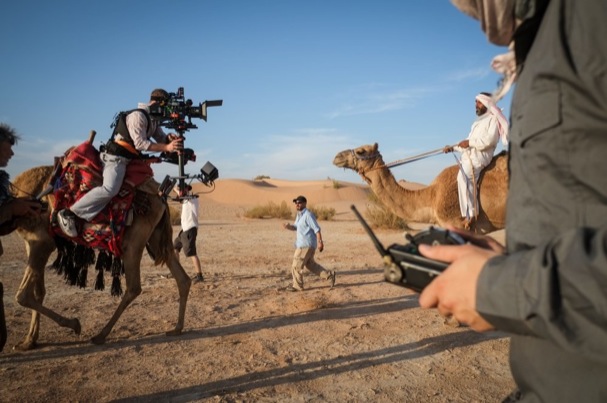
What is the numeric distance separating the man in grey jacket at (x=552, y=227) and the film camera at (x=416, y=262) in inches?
2.3

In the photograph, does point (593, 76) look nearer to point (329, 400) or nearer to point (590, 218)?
point (590, 218)

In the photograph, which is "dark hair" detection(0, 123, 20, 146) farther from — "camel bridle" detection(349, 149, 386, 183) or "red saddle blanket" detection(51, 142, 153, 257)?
"camel bridle" detection(349, 149, 386, 183)

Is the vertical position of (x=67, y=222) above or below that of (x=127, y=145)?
below

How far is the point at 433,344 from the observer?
211 inches

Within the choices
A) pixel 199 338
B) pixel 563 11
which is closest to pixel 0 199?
pixel 199 338

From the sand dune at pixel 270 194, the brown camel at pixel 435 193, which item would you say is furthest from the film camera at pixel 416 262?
the sand dune at pixel 270 194

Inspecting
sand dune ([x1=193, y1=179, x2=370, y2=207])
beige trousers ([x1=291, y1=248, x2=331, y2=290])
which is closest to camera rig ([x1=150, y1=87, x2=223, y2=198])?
beige trousers ([x1=291, y1=248, x2=331, y2=290])

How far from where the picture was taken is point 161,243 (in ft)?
19.7

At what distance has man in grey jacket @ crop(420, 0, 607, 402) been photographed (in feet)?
2.88

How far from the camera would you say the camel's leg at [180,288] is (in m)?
5.69

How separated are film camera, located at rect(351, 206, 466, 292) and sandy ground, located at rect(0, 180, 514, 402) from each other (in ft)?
9.87

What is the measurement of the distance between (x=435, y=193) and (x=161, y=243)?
485 cm

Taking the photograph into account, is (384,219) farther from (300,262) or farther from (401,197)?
(300,262)

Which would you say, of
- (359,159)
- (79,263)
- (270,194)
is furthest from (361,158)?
(270,194)
